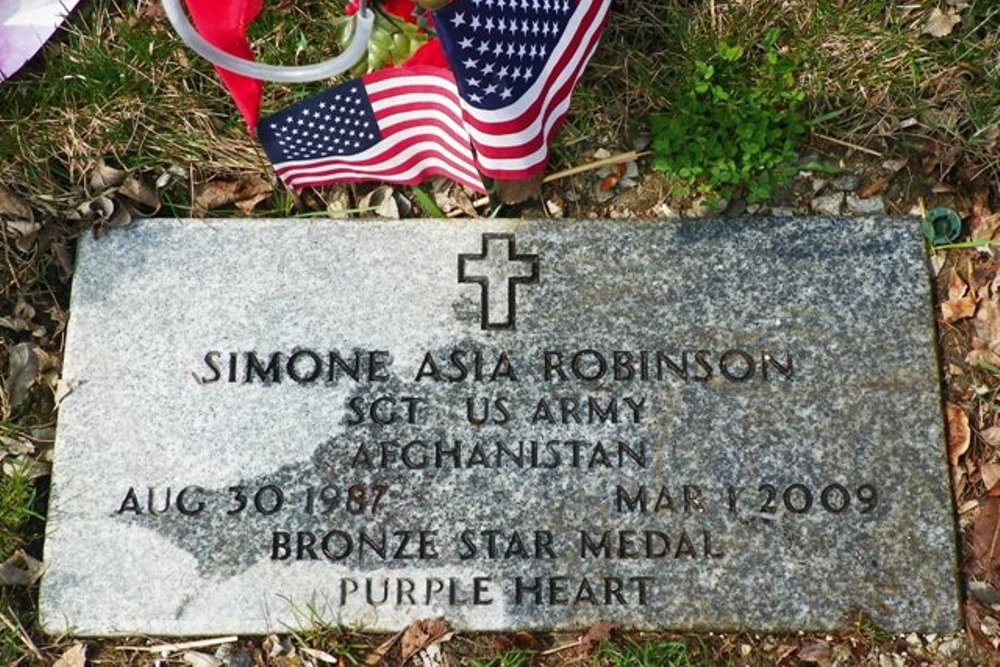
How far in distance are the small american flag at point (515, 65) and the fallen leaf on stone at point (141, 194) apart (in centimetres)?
101

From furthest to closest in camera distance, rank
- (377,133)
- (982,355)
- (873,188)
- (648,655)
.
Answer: (873,188) → (982,355) → (377,133) → (648,655)

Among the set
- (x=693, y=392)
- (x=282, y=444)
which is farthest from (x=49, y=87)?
(x=693, y=392)

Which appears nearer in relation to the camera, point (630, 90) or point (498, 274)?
point (498, 274)

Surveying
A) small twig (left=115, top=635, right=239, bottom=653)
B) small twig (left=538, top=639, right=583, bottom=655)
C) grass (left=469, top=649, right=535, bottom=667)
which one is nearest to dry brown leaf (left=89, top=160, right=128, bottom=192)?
small twig (left=115, top=635, right=239, bottom=653)

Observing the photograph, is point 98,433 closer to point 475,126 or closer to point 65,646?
point 65,646

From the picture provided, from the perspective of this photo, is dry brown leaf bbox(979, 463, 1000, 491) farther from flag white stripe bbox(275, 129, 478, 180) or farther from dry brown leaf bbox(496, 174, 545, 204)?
flag white stripe bbox(275, 129, 478, 180)

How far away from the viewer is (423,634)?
8.97 ft

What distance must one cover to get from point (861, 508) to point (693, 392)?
21.1 inches

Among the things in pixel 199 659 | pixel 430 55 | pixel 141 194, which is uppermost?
pixel 430 55

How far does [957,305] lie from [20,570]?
2.71 meters

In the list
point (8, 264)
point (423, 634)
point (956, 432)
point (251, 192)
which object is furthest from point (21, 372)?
point (956, 432)

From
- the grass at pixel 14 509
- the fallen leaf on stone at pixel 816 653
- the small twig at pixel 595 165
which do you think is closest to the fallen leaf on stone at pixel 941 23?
the small twig at pixel 595 165

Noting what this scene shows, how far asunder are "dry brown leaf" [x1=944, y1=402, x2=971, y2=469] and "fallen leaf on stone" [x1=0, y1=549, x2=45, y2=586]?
2507 mm

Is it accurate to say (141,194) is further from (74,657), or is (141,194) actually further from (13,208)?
(74,657)
